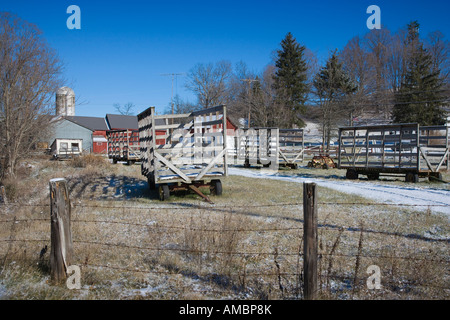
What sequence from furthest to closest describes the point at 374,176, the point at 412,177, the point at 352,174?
the point at 352,174
the point at 374,176
the point at 412,177

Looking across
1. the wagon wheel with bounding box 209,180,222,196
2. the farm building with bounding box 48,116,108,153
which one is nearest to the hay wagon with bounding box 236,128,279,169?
the wagon wheel with bounding box 209,180,222,196

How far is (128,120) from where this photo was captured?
2323 inches

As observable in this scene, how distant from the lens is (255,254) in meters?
5.39

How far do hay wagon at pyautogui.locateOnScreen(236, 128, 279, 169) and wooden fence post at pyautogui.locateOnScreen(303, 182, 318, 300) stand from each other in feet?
58.7

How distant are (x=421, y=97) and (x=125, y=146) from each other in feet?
121

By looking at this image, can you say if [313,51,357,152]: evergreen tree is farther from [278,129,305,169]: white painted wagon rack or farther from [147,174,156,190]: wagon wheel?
[147,174,156,190]: wagon wheel

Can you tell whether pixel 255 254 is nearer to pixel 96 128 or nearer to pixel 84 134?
pixel 84 134

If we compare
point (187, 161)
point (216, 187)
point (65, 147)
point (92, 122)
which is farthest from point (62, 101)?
point (92, 122)

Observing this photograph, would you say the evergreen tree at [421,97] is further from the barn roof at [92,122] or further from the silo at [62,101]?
the barn roof at [92,122]

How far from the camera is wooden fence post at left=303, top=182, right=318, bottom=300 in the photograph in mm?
3467

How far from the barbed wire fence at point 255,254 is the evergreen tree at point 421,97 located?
40134 mm
